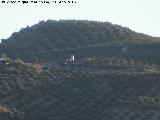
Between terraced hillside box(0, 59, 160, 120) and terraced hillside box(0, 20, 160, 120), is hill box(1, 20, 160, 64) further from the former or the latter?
terraced hillside box(0, 59, 160, 120)

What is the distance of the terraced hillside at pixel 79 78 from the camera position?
58.8m

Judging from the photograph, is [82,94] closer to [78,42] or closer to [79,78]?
[79,78]

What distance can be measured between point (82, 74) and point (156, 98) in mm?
13934

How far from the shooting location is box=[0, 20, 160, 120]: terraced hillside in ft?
193

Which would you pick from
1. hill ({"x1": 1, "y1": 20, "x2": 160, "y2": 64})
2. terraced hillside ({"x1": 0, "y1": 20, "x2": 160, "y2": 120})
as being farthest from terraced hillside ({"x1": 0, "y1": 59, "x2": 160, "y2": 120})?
hill ({"x1": 1, "y1": 20, "x2": 160, "y2": 64})

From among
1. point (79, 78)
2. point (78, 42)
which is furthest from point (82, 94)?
point (78, 42)

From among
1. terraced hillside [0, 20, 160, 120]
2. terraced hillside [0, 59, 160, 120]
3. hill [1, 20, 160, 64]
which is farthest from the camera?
hill [1, 20, 160, 64]

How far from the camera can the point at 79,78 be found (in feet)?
232

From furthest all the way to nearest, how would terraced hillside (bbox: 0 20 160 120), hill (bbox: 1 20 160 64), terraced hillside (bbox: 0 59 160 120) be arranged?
hill (bbox: 1 20 160 64) → terraced hillside (bbox: 0 20 160 120) → terraced hillside (bbox: 0 59 160 120)

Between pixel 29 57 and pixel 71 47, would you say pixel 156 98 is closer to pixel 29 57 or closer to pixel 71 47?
pixel 29 57

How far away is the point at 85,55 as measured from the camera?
93.9 meters

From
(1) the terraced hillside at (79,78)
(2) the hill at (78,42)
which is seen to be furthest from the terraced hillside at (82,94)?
(2) the hill at (78,42)

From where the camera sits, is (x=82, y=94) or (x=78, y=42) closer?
(x=82, y=94)

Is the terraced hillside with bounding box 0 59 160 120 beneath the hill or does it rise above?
beneath
